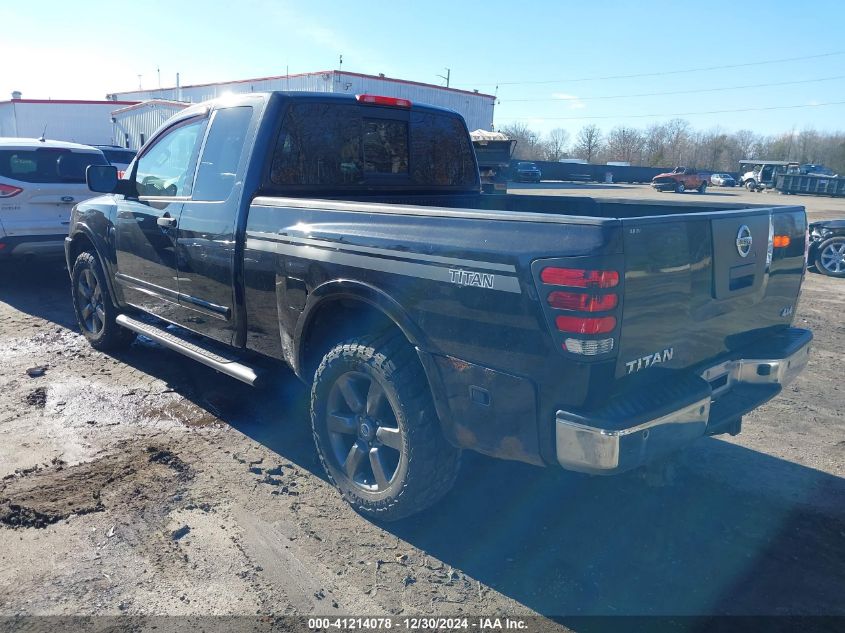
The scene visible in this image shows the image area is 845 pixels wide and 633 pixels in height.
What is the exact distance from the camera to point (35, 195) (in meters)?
8.56

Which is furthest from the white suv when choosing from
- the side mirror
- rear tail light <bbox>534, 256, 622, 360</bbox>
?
rear tail light <bbox>534, 256, 622, 360</bbox>

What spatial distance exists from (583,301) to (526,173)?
151 ft

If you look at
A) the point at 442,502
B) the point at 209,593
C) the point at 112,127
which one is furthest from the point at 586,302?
the point at 112,127

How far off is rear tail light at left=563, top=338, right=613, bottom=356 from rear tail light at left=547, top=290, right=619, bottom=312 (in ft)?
0.40

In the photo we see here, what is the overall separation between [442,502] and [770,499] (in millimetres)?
1836

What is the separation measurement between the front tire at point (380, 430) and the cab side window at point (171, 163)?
1966 millimetres

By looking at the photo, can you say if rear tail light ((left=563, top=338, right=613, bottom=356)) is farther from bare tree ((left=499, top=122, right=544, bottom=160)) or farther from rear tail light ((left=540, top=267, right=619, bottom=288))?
bare tree ((left=499, top=122, right=544, bottom=160))

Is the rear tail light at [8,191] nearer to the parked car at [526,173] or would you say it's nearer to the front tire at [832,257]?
the front tire at [832,257]

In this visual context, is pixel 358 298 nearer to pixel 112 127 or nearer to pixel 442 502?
pixel 442 502

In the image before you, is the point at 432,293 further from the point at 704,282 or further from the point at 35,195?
the point at 35,195

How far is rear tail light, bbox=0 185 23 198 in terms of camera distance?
8.38 m

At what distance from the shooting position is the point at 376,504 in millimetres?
3383

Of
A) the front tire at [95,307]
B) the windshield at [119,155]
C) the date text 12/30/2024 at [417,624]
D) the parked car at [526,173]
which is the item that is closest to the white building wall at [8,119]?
the parked car at [526,173]

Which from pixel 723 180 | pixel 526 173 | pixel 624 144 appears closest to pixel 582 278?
pixel 526 173
